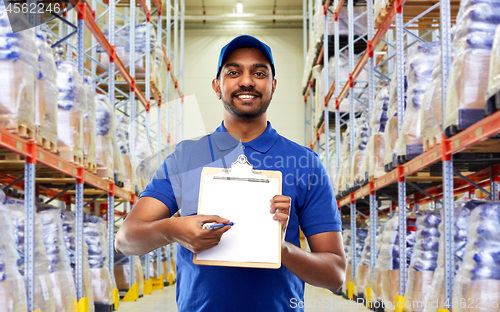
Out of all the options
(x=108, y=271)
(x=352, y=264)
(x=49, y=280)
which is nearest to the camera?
(x=49, y=280)

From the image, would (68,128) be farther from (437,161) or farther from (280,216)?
(280,216)

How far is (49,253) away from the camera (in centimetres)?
529

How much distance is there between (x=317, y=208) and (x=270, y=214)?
268mm

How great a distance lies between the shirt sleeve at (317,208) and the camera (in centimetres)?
164

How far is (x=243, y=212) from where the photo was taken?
1438 millimetres

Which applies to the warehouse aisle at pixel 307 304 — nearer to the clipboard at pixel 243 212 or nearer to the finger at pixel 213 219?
the clipboard at pixel 243 212

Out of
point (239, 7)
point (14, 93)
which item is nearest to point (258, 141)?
point (14, 93)

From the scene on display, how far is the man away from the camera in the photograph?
1.55m

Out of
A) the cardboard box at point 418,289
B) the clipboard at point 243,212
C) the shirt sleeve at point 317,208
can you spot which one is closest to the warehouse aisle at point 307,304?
the cardboard box at point 418,289

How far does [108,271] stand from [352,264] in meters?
4.45

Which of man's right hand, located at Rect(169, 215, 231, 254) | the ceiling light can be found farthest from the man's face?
the ceiling light

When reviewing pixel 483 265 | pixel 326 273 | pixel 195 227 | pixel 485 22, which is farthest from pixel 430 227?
pixel 195 227

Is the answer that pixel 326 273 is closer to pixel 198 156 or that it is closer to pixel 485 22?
pixel 198 156

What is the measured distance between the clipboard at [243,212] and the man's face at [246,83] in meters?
0.27
